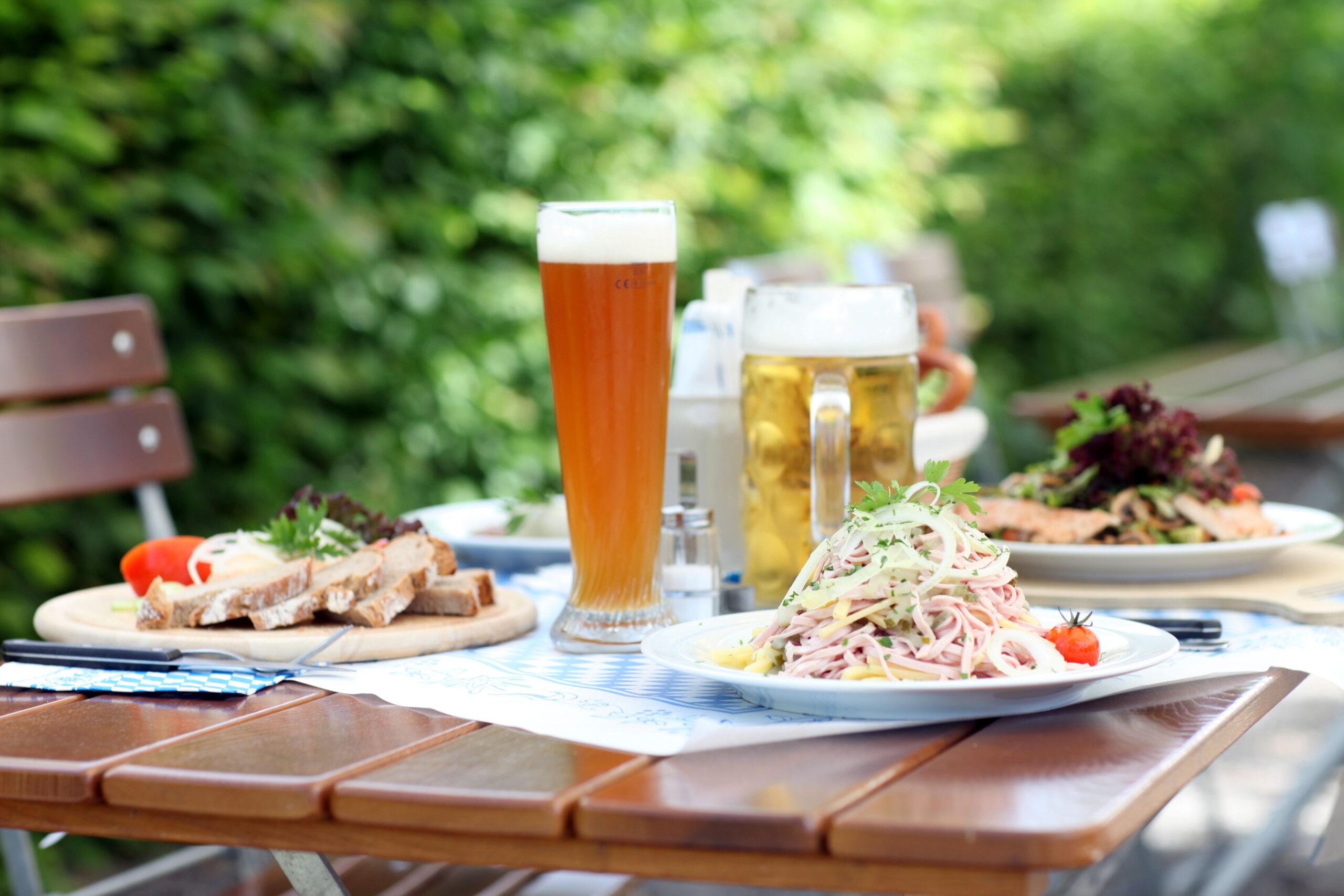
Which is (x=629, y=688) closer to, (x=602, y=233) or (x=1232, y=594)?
(x=602, y=233)

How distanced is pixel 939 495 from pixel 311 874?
51 centimetres

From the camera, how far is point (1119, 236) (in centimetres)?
833

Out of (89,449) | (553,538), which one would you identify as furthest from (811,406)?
(89,449)

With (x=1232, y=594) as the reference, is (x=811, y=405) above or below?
above

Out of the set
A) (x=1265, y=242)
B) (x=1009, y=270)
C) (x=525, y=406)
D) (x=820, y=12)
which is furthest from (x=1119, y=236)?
(x=525, y=406)

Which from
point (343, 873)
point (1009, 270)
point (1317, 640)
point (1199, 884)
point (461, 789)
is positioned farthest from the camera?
point (1009, 270)

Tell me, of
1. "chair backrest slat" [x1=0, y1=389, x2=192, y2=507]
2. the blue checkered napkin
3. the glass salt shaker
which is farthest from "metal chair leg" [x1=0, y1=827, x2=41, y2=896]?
the glass salt shaker

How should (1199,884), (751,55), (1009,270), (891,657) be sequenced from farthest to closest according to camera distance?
(1009,270), (751,55), (1199,884), (891,657)

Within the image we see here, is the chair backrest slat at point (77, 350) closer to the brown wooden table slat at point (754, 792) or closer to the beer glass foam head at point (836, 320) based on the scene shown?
the beer glass foam head at point (836, 320)

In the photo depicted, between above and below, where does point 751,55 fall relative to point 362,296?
above

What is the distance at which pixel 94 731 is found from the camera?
3.42 feet

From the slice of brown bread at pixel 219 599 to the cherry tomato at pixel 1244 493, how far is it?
97 centimetres

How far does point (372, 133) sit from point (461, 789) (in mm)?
3115

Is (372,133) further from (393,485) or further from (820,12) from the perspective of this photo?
(820,12)
